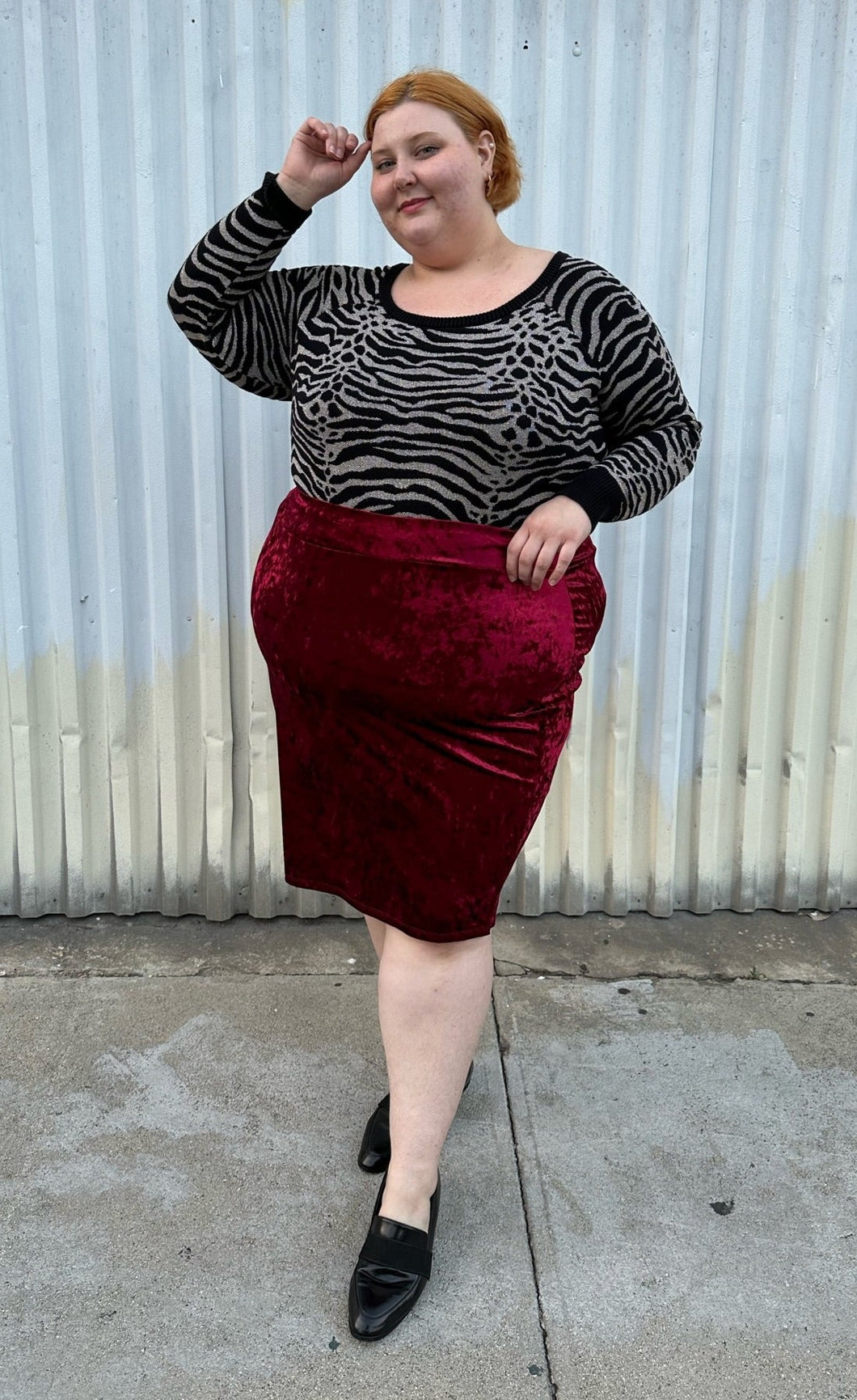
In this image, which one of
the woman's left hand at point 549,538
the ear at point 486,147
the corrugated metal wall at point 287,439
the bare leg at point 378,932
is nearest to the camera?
the woman's left hand at point 549,538

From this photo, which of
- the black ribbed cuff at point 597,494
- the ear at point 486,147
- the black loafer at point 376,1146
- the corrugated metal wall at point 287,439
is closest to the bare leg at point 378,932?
the black loafer at point 376,1146

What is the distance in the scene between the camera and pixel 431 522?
6.68 feet

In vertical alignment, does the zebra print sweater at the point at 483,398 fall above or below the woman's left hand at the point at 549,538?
above

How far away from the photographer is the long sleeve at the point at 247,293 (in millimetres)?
2166

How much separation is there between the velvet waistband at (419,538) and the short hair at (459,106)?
61cm

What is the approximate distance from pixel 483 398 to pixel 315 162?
579mm

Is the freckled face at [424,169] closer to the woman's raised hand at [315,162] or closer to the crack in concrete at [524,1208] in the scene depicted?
the woman's raised hand at [315,162]

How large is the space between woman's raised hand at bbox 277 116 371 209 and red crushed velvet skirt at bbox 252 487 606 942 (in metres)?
0.53

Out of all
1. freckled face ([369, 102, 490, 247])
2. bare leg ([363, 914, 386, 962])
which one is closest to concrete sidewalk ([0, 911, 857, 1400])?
bare leg ([363, 914, 386, 962])

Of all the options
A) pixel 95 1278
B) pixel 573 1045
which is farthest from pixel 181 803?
pixel 95 1278

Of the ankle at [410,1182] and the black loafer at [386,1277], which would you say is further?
the ankle at [410,1182]

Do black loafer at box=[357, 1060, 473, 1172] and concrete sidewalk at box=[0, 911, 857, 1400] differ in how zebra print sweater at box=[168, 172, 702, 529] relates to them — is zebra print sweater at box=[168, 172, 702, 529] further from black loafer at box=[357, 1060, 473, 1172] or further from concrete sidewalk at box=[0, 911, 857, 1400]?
concrete sidewalk at box=[0, 911, 857, 1400]

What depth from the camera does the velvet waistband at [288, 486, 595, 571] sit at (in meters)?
2.03

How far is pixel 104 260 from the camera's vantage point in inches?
124
